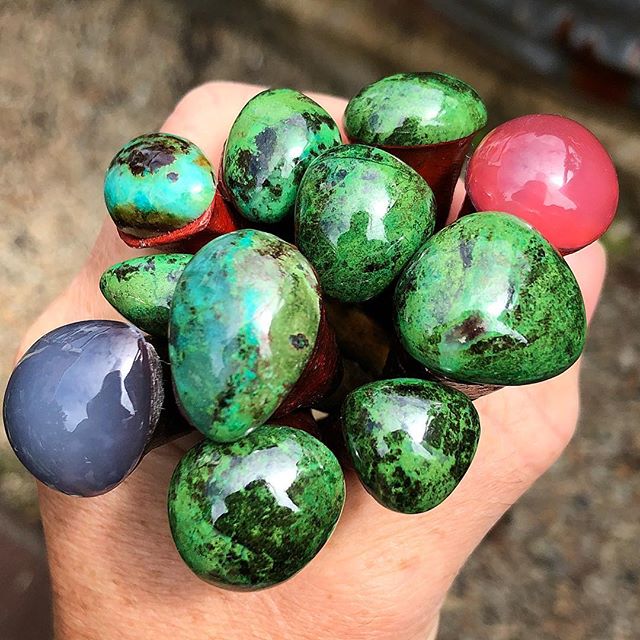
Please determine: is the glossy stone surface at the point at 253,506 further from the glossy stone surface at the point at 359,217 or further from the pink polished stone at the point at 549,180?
the pink polished stone at the point at 549,180

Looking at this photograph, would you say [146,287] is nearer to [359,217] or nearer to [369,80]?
[359,217]

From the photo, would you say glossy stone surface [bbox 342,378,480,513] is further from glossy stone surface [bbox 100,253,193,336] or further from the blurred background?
the blurred background

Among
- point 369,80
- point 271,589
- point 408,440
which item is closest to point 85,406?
point 408,440

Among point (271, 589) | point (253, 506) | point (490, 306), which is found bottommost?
point (271, 589)

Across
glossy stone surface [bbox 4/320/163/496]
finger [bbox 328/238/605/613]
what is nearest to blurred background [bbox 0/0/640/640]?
finger [bbox 328/238/605/613]

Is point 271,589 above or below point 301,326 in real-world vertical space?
below

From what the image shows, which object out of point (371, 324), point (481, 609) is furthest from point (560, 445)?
point (481, 609)

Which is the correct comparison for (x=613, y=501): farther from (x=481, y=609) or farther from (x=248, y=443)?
(x=248, y=443)

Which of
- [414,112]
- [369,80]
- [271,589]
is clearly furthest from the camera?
[369,80]
